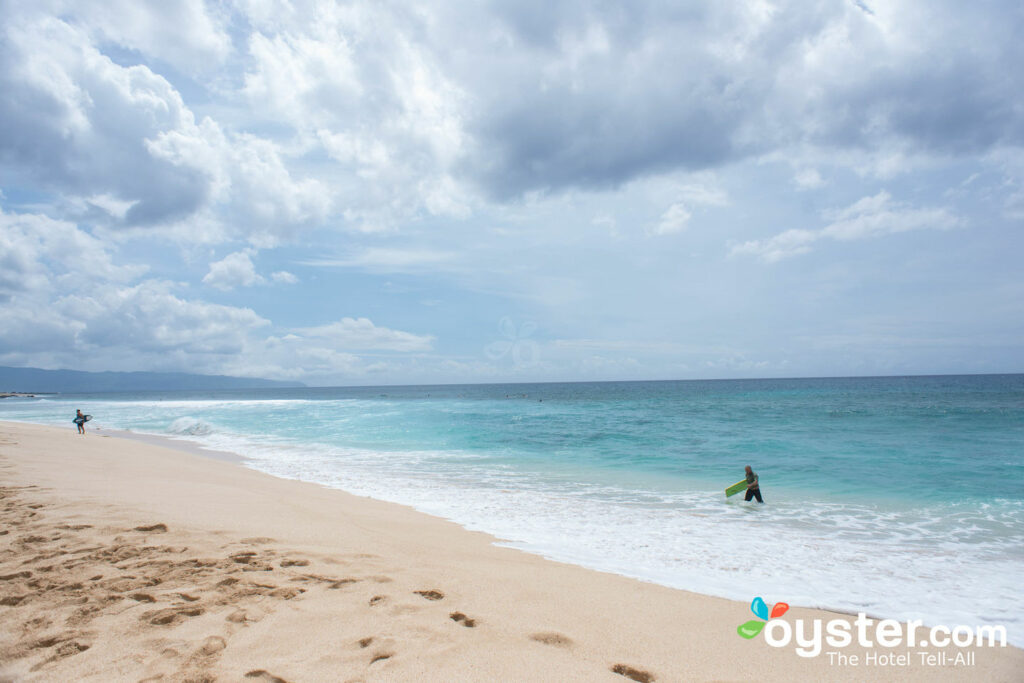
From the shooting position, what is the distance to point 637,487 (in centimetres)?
1190

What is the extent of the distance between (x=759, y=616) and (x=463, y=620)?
2970mm

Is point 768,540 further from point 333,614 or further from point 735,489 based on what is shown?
point 333,614

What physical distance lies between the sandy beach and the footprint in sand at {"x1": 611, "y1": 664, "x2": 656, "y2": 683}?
0.05 feet

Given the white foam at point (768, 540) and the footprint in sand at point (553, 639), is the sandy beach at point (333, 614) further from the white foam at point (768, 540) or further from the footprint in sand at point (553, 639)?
the white foam at point (768, 540)

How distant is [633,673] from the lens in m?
3.25

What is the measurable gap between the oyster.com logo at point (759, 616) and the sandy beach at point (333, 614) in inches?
5.2

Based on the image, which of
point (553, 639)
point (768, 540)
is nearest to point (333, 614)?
point (553, 639)

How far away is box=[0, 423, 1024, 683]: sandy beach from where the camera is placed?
3.18m

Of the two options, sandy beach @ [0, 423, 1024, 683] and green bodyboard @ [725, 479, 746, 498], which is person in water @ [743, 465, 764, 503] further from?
sandy beach @ [0, 423, 1024, 683]

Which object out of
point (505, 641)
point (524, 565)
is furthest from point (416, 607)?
Result: point (524, 565)

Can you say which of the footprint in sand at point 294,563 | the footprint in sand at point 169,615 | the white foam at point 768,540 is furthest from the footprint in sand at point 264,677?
the white foam at point 768,540

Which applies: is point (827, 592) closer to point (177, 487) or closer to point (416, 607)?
point (416, 607)

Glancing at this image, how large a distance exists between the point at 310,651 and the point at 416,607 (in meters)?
0.96

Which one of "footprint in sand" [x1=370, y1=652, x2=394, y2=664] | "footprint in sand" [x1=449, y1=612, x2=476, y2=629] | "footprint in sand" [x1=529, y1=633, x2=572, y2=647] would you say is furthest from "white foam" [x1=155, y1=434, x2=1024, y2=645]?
"footprint in sand" [x1=370, y1=652, x2=394, y2=664]
